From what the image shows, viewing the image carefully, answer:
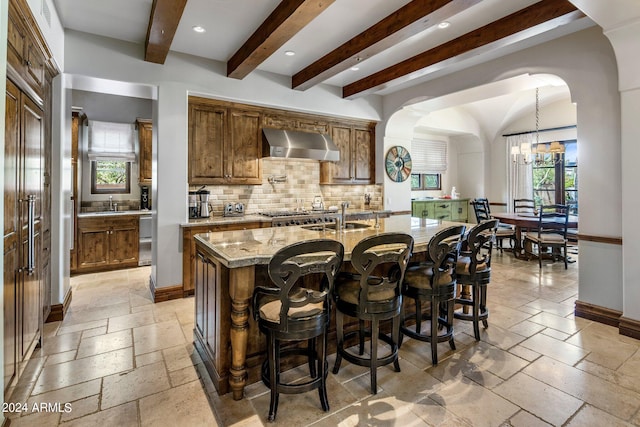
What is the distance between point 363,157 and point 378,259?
13.9ft

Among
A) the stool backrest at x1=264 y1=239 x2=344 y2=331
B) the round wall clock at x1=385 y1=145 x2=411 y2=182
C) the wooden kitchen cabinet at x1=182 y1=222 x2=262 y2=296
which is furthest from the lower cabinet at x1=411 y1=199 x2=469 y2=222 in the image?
A: the stool backrest at x1=264 y1=239 x2=344 y2=331

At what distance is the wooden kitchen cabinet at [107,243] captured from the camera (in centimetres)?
524

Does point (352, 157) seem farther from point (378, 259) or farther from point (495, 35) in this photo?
point (378, 259)

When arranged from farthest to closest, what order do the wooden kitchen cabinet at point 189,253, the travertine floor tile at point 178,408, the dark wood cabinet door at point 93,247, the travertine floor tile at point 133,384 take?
the dark wood cabinet door at point 93,247 → the wooden kitchen cabinet at point 189,253 → the travertine floor tile at point 133,384 → the travertine floor tile at point 178,408

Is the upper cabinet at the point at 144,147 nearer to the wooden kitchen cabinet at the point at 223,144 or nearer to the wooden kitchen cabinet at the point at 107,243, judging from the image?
the wooden kitchen cabinet at the point at 107,243

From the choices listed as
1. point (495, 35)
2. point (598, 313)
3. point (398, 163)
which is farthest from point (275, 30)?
point (598, 313)

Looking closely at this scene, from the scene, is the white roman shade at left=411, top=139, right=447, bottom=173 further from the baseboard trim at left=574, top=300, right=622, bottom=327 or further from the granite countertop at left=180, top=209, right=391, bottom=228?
the baseboard trim at left=574, top=300, right=622, bottom=327

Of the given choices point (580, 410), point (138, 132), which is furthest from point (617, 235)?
point (138, 132)

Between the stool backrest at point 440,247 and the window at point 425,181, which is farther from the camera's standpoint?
the window at point 425,181

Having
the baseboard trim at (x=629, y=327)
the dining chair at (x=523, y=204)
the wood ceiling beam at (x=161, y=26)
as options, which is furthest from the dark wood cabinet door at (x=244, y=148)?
the dining chair at (x=523, y=204)

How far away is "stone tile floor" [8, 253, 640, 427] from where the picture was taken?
191 cm

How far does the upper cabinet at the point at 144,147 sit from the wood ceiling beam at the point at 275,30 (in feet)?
8.06

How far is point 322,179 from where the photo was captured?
5.76 m

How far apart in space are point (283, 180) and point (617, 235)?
4.25 metres
